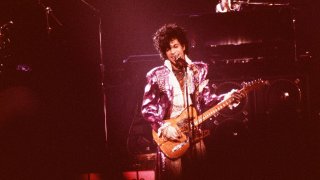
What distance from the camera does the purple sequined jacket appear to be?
4.36m

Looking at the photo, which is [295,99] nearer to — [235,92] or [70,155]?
[235,92]

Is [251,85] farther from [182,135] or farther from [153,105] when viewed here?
[153,105]

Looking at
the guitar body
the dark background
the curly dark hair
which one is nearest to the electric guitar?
the guitar body

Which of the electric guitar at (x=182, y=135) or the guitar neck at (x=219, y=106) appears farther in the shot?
the guitar neck at (x=219, y=106)

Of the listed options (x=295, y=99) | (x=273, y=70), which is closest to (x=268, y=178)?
(x=295, y=99)

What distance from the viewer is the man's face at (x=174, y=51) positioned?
4.50 metres

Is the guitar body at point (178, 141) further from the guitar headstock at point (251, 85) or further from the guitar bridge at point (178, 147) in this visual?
the guitar headstock at point (251, 85)

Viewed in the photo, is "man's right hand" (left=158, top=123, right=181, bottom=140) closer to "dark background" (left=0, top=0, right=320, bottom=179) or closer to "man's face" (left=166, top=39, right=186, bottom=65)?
"man's face" (left=166, top=39, right=186, bottom=65)

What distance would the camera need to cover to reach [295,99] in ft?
17.0

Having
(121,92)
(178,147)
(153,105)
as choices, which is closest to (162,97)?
(153,105)

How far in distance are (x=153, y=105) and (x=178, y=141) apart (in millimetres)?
484

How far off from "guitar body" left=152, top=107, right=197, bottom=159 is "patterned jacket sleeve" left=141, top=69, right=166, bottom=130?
0.12 metres

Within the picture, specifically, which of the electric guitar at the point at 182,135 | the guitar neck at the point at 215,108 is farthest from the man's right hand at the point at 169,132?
the guitar neck at the point at 215,108

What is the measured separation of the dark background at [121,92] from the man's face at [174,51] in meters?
0.98
